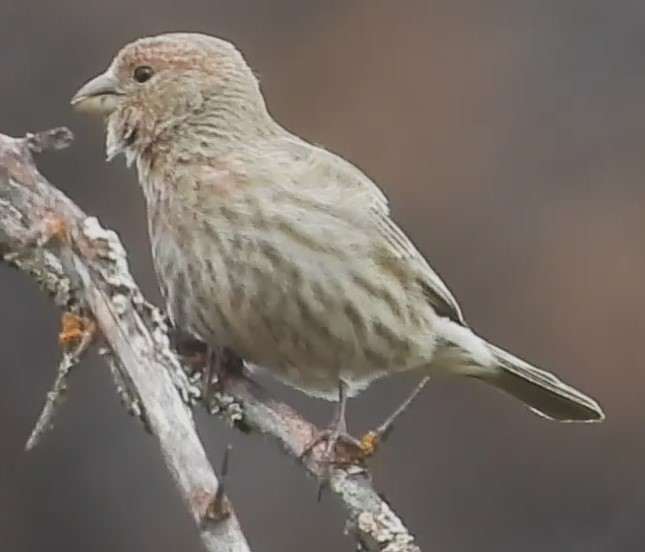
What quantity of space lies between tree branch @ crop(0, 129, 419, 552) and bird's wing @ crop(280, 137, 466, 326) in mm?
609

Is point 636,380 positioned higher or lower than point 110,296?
lower

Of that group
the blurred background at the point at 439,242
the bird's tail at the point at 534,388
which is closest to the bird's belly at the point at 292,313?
the bird's tail at the point at 534,388

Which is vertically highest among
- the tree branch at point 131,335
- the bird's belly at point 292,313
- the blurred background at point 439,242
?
the tree branch at point 131,335

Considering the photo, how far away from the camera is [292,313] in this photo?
8.98 feet

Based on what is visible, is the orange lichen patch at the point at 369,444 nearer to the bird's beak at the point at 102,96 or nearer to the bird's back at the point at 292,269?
the bird's back at the point at 292,269

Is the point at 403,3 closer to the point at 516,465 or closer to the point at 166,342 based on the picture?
the point at 516,465

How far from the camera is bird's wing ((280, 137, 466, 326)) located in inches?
115

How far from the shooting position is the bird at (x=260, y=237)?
273cm

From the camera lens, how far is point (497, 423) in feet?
14.3

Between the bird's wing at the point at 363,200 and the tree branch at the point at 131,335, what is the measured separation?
0.61 metres

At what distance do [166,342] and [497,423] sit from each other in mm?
2257

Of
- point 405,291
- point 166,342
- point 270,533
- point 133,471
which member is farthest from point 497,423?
point 166,342

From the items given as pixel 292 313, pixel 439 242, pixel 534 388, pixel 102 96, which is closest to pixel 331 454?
pixel 292 313

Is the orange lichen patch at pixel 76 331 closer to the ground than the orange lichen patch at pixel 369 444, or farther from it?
farther from it
